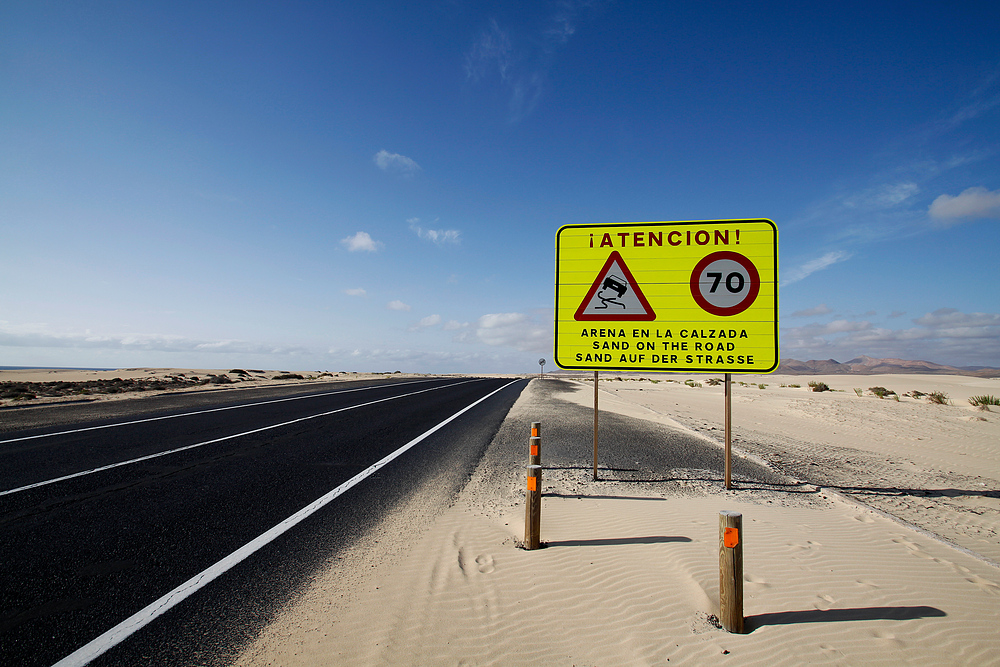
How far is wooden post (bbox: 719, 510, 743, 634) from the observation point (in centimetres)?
311

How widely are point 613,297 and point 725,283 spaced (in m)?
1.69

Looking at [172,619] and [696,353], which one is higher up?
[696,353]

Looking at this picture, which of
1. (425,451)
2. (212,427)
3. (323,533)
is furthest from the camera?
(212,427)

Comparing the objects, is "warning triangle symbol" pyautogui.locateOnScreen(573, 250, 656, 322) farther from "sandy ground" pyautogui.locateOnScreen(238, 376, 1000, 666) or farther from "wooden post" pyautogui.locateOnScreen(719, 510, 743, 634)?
"wooden post" pyautogui.locateOnScreen(719, 510, 743, 634)

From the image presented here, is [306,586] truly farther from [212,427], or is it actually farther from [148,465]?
[212,427]

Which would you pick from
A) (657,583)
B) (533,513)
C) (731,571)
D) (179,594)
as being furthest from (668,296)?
(179,594)

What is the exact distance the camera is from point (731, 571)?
10.2 feet

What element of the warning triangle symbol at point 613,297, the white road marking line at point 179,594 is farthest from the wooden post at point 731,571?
the white road marking line at point 179,594

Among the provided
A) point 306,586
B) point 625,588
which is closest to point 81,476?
point 306,586

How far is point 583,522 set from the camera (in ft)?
17.5

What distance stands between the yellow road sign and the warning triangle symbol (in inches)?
0.6

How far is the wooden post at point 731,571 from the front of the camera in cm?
311

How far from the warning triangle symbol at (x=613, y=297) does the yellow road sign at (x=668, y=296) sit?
0.05 ft

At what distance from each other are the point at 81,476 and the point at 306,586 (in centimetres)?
579
